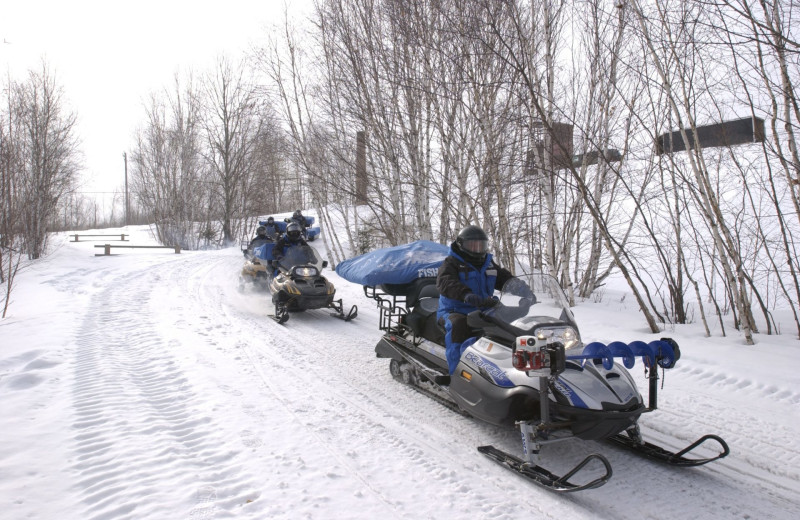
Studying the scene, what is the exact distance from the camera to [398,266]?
5.61 m

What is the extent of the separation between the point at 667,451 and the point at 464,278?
6.60 ft

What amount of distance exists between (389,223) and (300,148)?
158 inches

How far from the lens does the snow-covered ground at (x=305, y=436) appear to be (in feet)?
9.20

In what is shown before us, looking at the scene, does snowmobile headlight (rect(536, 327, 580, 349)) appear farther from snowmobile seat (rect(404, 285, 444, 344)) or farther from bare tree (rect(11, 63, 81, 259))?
bare tree (rect(11, 63, 81, 259))

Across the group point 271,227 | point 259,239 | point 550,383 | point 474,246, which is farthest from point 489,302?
point 271,227

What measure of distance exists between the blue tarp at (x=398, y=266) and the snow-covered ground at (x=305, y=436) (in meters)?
1.04

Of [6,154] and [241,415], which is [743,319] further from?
[6,154]

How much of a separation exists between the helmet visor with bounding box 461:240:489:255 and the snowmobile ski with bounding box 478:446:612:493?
5.60ft

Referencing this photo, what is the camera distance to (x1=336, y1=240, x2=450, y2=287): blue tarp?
5.55 meters

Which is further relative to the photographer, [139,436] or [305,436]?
[305,436]

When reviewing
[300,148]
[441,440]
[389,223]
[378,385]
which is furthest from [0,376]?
[300,148]

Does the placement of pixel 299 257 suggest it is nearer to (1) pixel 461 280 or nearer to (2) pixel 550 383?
(1) pixel 461 280

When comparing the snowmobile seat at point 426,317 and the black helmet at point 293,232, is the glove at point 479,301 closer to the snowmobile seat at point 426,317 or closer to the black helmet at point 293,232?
the snowmobile seat at point 426,317

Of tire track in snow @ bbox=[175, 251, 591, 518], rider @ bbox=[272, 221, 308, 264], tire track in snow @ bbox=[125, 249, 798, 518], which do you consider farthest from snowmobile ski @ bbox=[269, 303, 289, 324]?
tire track in snow @ bbox=[125, 249, 798, 518]
